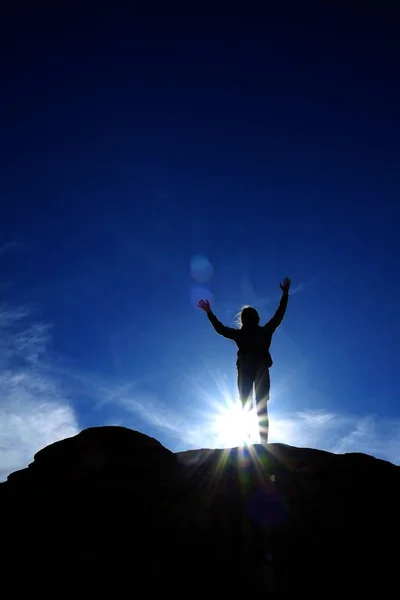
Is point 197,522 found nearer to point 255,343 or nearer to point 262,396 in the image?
point 262,396

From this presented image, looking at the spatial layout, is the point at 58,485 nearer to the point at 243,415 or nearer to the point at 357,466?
the point at 243,415

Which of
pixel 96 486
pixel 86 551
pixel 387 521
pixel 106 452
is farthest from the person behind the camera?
pixel 106 452

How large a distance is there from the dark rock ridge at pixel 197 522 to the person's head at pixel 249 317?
123 inches

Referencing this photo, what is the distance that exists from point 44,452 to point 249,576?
17.6 ft

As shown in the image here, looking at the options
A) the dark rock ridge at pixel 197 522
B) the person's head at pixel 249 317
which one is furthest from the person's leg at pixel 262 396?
the person's head at pixel 249 317

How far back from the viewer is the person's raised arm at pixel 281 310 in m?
11.2

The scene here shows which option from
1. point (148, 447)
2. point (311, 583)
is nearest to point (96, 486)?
point (148, 447)

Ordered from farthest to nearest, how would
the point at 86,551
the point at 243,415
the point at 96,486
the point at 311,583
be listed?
the point at 243,415
the point at 96,486
the point at 86,551
the point at 311,583

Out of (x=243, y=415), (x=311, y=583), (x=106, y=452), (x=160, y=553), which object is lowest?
(x=311, y=583)

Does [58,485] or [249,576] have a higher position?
[58,485]

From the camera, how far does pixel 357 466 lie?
9.21 metres

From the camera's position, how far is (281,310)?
1152cm

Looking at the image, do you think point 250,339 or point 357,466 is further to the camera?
point 250,339

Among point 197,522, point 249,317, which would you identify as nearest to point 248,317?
point 249,317
